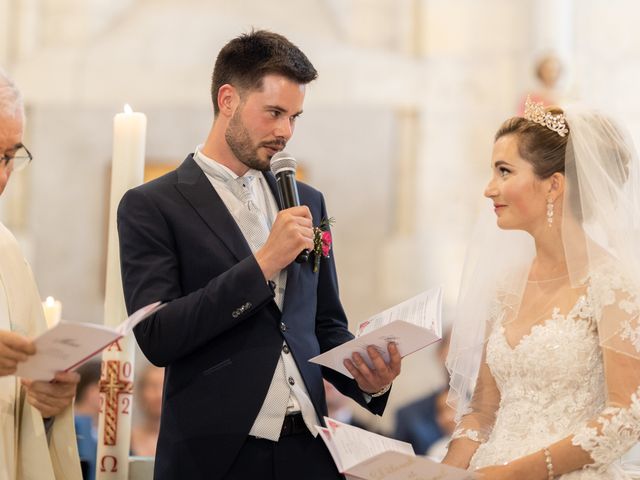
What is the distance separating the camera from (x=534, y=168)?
Answer: 3166 mm

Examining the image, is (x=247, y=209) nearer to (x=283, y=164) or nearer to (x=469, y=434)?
(x=283, y=164)

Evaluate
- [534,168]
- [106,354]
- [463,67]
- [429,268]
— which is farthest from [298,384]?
[463,67]

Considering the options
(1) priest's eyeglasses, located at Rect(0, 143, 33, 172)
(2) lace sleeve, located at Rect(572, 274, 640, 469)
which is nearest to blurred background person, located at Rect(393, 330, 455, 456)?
(2) lace sleeve, located at Rect(572, 274, 640, 469)

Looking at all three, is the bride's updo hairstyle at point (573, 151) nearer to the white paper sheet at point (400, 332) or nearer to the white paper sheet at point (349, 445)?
the white paper sheet at point (400, 332)

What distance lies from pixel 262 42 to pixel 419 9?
538 centimetres

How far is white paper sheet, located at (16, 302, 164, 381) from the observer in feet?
7.59

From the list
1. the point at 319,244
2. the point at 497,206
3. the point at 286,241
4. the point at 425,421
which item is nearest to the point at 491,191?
the point at 497,206

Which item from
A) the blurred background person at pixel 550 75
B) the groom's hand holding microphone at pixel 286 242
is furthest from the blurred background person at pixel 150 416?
the groom's hand holding microphone at pixel 286 242

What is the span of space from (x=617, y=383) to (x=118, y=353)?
1.45 metres

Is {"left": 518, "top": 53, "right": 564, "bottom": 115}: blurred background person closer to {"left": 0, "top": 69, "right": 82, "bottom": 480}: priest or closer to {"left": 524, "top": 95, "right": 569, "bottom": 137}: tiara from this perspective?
{"left": 524, "top": 95, "right": 569, "bottom": 137}: tiara

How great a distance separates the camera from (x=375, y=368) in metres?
2.94

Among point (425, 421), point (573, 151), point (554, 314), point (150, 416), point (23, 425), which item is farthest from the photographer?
point (425, 421)

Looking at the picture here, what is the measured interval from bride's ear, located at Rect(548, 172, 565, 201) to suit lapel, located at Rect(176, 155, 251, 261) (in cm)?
96

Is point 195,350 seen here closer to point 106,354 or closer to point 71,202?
point 106,354
